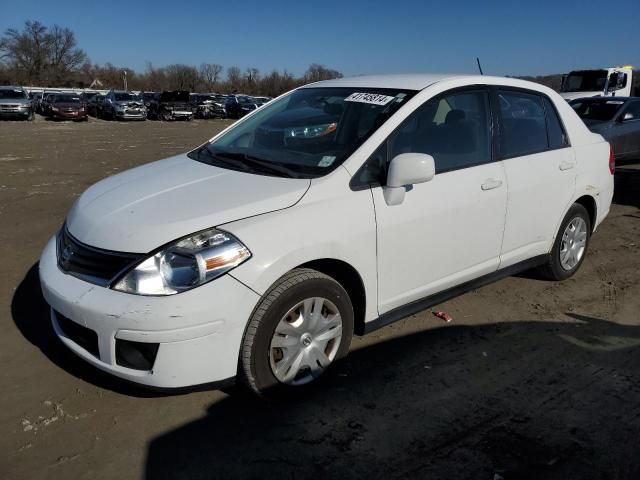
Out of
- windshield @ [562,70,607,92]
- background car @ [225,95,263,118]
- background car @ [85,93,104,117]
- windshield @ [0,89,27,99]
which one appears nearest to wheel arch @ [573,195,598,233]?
windshield @ [562,70,607,92]

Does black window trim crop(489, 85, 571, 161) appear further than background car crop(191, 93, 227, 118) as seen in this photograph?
No

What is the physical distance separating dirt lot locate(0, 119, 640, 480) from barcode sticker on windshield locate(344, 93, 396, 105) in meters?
1.57

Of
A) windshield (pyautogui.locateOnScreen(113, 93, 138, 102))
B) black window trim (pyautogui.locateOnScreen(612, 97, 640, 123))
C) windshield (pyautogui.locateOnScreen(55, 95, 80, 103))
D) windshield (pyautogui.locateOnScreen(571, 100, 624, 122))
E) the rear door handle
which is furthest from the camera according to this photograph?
windshield (pyautogui.locateOnScreen(113, 93, 138, 102))

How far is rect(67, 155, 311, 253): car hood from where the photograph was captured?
8.33 ft

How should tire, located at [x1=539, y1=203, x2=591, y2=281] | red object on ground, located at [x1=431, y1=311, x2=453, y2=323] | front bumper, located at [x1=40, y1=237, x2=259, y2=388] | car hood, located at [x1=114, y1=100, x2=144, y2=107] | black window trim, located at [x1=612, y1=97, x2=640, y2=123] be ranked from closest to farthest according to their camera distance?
1. front bumper, located at [x1=40, y1=237, x2=259, y2=388]
2. red object on ground, located at [x1=431, y1=311, x2=453, y2=323]
3. tire, located at [x1=539, y1=203, x2=591, y2=281]
4. black window trim, located at [x1=612, y1=97, x2=640, y2=123]
5. car hood, located at [x1=114, y1=100, x2=144, y2=107]

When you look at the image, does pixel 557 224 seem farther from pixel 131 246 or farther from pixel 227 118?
pixel 227 118

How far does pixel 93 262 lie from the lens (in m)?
2.59

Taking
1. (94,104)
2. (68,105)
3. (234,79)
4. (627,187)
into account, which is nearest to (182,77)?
(234,79)

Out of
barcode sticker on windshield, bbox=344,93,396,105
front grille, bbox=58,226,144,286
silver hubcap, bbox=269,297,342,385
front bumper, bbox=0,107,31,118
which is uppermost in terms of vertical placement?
barcode sticker on windshield, bbox=344,93,396,105

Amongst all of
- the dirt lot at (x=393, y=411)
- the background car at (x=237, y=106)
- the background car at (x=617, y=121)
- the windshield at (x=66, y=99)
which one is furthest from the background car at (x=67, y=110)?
the dirt lot at (x=393, y=411)

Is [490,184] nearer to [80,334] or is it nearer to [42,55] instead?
[80,334]

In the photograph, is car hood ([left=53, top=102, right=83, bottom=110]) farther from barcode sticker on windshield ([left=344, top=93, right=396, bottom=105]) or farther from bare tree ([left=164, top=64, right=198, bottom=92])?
bare tree ([left=164, top=64, right=198, bottom=92])

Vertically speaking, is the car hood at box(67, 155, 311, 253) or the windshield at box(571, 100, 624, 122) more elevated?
the windshield at box(571, 100, 624, 122)

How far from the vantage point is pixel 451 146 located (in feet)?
11.3
